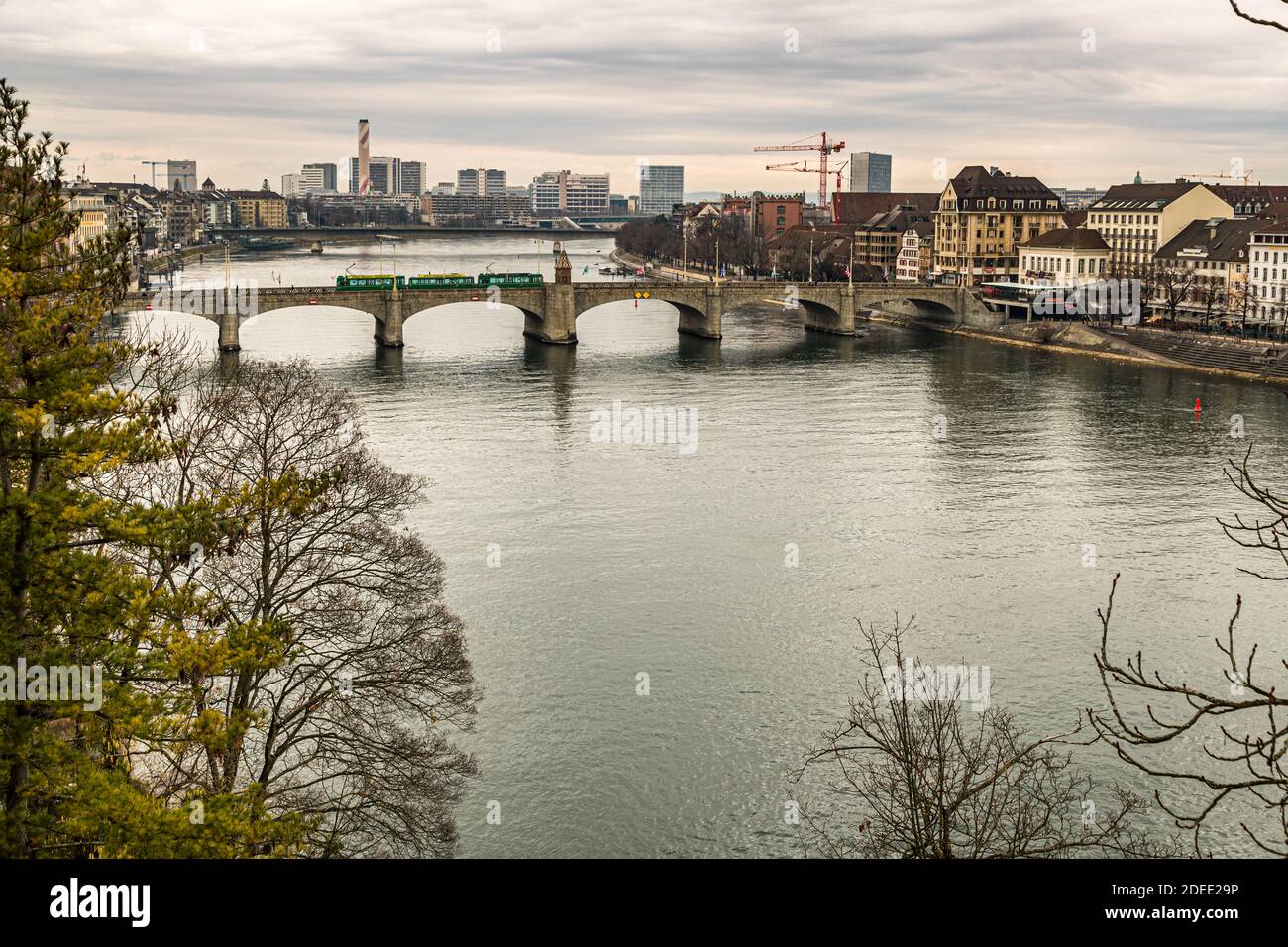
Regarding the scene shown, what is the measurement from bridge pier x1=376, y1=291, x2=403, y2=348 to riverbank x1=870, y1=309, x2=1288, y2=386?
30588 mm

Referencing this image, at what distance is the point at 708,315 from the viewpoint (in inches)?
2766

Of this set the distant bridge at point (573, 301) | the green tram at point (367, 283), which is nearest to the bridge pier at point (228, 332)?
the distant bridge at point (573, 301)

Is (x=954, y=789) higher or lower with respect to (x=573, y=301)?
lower

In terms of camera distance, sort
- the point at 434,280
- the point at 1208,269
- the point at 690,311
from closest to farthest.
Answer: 1. the point at 434,280
2. the point at 690,311
3. the point at 1208,269

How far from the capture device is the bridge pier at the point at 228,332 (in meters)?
57.3

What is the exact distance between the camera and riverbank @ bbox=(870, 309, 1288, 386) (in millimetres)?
56938

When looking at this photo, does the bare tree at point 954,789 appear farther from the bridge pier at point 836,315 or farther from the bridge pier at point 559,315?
the bridge pier at point 836,315

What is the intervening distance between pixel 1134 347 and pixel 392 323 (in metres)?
33.4

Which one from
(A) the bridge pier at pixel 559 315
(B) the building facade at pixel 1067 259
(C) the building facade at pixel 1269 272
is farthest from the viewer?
(B) the building facade at pixel 1067 259

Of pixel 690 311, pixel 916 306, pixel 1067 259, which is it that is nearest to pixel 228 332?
pixel 690 311

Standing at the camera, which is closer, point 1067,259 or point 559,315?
point 559,315

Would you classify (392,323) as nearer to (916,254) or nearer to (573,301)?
(573,301)

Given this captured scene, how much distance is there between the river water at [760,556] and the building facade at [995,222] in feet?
132

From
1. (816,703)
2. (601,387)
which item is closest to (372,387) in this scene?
(601,387)
